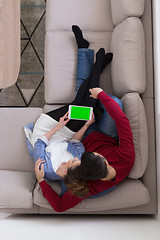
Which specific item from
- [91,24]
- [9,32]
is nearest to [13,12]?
[9,32]

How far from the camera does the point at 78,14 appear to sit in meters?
1.94

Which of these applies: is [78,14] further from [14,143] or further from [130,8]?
[14,143]

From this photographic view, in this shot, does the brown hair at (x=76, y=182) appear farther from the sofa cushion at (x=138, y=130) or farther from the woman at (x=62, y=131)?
the sofa cushion at (x=138, y=130)

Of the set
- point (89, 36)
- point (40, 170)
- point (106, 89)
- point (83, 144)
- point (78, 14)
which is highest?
point (78, 14)

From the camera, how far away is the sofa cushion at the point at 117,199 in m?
1.60

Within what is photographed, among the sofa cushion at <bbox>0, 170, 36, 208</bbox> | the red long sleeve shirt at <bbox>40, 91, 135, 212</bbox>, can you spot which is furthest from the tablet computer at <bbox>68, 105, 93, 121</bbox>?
the sofa cushion at <bbox>0, 170, 36, 208</bbox>

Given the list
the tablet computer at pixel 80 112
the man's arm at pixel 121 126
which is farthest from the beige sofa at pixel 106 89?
the tablet computer at pixel 80 112

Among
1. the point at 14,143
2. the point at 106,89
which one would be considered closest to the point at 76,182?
the point at 14,143

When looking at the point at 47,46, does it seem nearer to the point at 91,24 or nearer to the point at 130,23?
the point at 91,24

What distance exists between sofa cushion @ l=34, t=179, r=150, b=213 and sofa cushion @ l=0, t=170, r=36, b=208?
58 mm

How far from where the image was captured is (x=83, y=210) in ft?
5.36

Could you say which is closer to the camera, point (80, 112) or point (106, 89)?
point (80, 112)

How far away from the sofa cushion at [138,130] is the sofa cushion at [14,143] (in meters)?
0.70

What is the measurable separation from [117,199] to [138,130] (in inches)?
17.1
